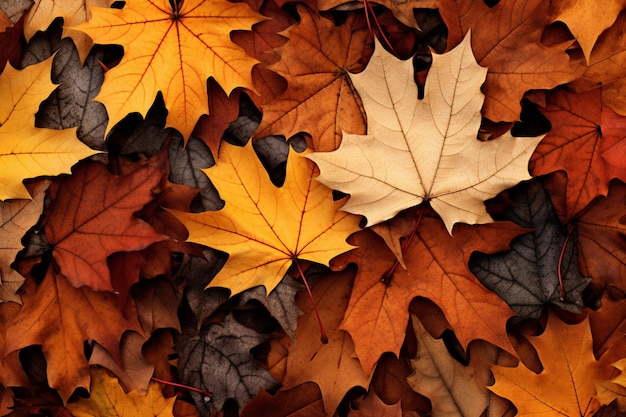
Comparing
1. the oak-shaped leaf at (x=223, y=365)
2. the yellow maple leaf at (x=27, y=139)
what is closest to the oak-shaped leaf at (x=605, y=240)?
the oak-shaped leaf at (x=223, y=365)

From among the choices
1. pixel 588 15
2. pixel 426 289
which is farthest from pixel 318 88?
pixel 588 15

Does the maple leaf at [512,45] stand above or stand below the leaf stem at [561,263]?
above

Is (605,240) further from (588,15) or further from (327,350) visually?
(327,350)

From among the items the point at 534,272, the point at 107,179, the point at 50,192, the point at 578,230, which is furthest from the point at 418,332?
the point at 50,192

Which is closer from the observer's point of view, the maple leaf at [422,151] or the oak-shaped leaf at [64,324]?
the maple leaf at [422,151]

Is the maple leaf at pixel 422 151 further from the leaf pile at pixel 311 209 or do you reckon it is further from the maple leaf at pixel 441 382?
the maple leaf at pixel 441 382

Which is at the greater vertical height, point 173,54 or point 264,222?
point 173,54
